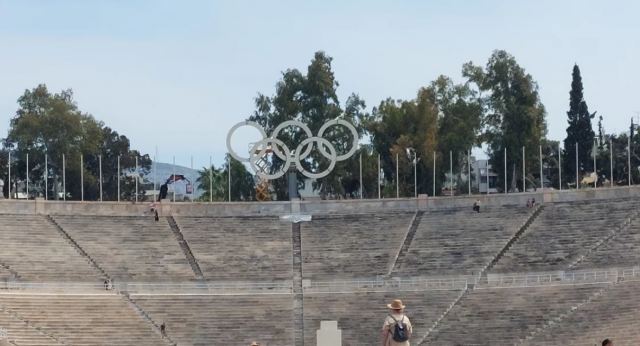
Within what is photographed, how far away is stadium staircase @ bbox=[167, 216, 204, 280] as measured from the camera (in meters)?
63.7

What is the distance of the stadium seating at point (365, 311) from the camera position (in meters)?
56.3

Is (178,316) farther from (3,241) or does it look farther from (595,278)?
(595,278)

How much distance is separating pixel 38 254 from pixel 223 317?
10.1 m

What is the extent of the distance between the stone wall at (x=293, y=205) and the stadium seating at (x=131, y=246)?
2.42 feet

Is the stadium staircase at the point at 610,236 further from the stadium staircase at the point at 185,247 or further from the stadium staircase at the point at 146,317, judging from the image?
the stadium staircase at the point at 146,317

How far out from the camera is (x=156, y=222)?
2746 inches

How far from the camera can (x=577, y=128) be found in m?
96.9

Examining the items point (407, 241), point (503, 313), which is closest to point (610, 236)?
point (407, 241)

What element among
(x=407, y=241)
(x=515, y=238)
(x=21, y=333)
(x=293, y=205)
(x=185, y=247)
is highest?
(x=293, y=205)

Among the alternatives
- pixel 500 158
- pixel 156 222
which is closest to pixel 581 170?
pixel 500 158

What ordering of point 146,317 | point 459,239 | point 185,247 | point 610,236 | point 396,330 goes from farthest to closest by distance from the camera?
point 185,247 < point 459,239 < point 610,236 < point 146,317 < point 396,330

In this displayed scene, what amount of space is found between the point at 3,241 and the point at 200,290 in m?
9.73

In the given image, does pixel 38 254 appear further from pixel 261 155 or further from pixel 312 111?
pixel 312 111

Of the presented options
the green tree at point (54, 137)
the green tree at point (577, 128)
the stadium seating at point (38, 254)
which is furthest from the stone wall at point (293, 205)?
the green tree at point (577, 128)
